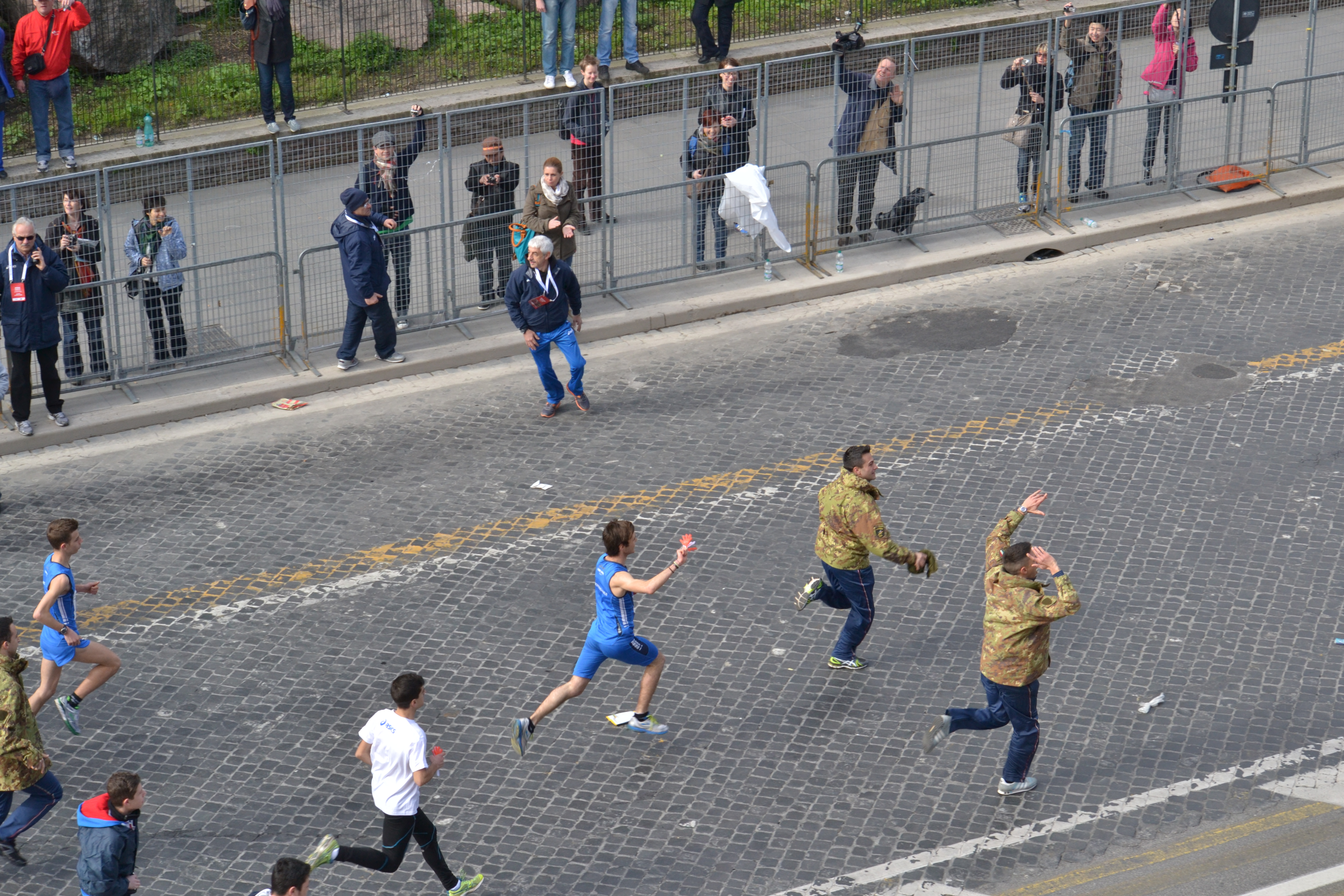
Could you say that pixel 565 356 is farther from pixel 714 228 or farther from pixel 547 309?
pixel 714 228

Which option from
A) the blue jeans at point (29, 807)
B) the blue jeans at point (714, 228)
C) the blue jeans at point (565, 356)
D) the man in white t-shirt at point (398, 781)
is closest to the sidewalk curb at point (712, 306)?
the blue jeans at point (714, 228)

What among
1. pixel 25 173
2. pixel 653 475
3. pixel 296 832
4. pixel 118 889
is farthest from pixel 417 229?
pixel 118 889

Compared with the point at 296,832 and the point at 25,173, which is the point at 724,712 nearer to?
the point at 296,832

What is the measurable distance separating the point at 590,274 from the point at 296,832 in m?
8.02

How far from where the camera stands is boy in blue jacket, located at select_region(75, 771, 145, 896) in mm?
7699

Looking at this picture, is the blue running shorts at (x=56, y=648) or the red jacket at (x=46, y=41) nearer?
the blue running shorts at (x=56, y=648)

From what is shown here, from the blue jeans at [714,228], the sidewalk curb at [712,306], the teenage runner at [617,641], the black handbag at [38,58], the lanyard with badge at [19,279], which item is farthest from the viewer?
the black handbag at [38,58]

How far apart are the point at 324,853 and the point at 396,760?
0.56 metres

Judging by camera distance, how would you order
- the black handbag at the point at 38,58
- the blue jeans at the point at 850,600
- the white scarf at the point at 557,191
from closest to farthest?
the blue jeans at the point at 850,600, the white scarf at the point at 557,191, the black handbag at the point at 38,58

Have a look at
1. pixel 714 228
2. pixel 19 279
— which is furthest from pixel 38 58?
pixel 714 228

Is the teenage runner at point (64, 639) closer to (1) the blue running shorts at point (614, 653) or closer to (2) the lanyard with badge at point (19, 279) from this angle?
(1) the blue running shorts at point (614, 653)

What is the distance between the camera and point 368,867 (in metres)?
8.43

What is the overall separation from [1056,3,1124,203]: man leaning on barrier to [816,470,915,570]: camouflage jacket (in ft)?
27.4

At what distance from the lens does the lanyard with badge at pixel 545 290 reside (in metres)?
13.5
